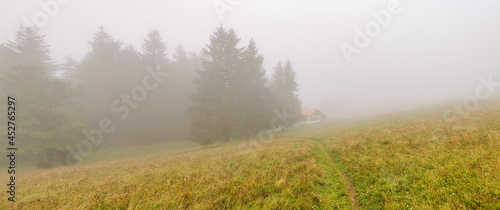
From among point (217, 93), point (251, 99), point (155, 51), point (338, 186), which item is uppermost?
point (155, 51)

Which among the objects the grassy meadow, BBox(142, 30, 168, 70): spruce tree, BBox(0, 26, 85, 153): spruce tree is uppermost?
BBox(142, 30, 168, 70): spruce tree

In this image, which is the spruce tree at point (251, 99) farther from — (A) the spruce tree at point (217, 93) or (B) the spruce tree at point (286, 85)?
(B) the spruce tree at point (286, 85)

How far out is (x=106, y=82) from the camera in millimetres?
36750

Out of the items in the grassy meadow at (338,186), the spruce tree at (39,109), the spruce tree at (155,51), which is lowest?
the grassy meadow at (338,186)

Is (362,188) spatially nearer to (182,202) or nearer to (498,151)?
(498,151)

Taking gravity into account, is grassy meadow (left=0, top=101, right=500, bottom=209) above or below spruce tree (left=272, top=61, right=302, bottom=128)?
below

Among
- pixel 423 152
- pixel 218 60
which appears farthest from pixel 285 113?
→ pixel 423 152

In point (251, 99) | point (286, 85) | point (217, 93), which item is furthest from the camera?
point (286, 85)

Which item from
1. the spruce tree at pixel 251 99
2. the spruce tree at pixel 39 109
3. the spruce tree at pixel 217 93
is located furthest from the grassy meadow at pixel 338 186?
the spruce tree at pixel 251 99

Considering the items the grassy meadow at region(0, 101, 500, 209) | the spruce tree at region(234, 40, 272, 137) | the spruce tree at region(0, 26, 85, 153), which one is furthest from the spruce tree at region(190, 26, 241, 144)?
the grassy meadow at region(0, 101, 500, 209)

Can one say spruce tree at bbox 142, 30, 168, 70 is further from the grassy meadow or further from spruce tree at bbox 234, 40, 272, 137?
the grassy meadow

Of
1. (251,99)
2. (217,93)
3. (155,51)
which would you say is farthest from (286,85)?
(155,51)

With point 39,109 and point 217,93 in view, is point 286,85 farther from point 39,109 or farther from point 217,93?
point 39,109

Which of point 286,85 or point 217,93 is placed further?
point 286,85
